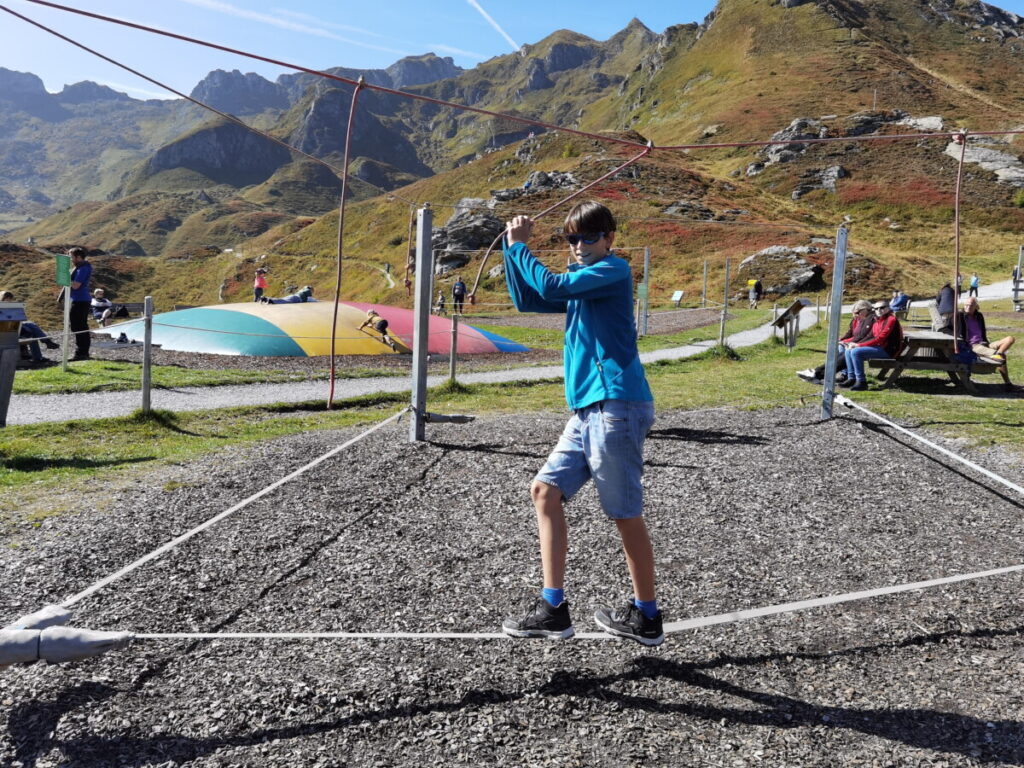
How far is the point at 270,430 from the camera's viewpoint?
8438 millimetres

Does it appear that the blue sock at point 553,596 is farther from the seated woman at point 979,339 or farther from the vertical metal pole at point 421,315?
the seated woman at point 979,339

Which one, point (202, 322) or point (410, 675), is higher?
point (202, 322)

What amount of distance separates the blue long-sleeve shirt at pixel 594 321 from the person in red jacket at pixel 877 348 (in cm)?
927

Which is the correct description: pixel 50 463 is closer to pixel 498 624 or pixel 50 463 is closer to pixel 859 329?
pixel 498 624

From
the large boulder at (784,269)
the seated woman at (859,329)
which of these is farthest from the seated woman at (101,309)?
the large boulder at (784,269)

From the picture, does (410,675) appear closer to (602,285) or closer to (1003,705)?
(602,285)

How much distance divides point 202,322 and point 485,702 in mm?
16264

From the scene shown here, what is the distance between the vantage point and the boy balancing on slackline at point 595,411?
9.94 feet

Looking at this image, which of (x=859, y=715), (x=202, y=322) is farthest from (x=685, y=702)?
(x=202, y=322)

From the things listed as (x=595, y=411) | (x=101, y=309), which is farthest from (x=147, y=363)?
(x=101, y=309)

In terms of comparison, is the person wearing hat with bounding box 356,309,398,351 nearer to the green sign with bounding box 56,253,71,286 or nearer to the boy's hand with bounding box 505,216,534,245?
the green sign with bounding box 56,253,71,286

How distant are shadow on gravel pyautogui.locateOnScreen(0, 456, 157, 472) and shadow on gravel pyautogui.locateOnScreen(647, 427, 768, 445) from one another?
5.07m

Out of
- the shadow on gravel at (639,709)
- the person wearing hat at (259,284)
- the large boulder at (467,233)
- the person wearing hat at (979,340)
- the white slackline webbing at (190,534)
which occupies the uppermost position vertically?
the large boulder at (467,233)

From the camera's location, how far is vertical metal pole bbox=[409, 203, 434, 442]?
7.04m
